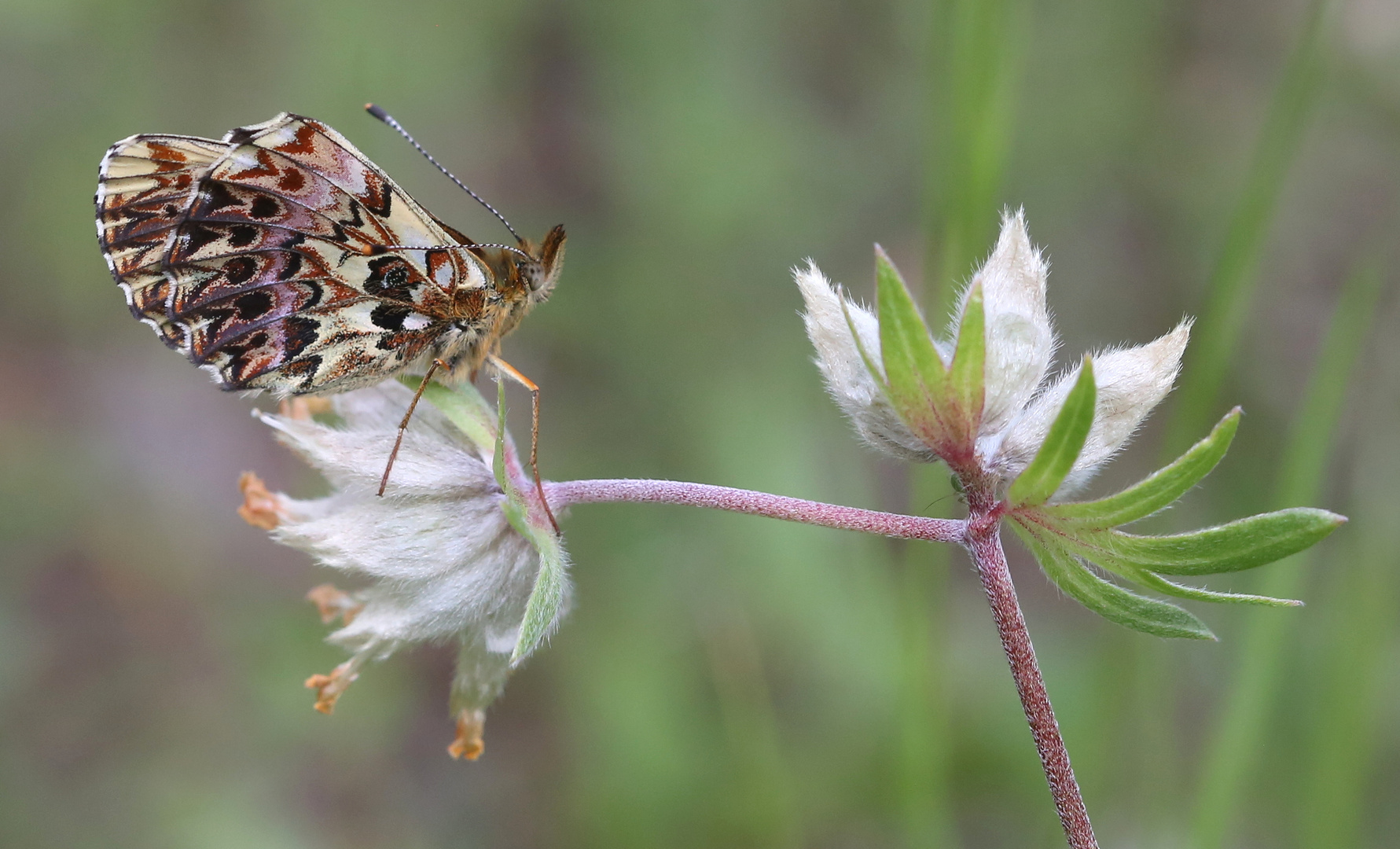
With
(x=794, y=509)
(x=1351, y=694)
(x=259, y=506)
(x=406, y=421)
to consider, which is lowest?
(x=1351, y=694)

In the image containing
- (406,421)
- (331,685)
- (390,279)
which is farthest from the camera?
(390,279)

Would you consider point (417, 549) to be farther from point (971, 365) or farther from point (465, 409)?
point (971, 365)

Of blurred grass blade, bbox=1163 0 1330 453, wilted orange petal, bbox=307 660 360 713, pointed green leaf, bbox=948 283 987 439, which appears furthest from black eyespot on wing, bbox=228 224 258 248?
blurred grass blade, bbox=1163 0 1330 453

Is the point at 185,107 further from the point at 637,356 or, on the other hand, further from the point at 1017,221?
the point at 1017,221

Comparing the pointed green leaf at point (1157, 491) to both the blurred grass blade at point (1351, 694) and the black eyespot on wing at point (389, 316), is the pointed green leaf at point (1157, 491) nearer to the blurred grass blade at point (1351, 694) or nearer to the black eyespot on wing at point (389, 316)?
the black eyespot on wing at point (389, 316)

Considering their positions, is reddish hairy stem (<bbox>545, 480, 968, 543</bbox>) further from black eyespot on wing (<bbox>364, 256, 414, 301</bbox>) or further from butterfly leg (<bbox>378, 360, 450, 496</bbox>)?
black eyespot on wing (<bbox>364, 256, 414, 301</bbox>)

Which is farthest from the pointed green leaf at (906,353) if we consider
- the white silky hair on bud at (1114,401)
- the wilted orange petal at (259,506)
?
the wilted orange petal at (259,506)

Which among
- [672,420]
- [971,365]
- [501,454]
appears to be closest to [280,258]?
[501,454]
